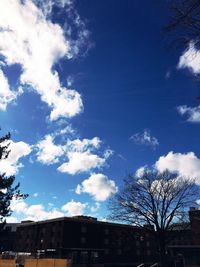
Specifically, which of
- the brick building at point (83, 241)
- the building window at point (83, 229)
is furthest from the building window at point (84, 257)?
the building window at point (83, 229)

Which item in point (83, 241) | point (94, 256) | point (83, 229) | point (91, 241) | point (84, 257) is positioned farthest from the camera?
point (91, 241)

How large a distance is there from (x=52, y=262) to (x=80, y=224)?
43211 mm

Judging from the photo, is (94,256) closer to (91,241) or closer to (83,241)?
(91,241)

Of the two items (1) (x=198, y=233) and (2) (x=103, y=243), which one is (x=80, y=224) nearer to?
(2) (x=103, y=243)

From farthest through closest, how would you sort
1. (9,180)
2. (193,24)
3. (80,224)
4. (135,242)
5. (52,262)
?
1. (135,242)
2. (80,224)
3. (9,180)
4. (52,262)
5. (193,24)

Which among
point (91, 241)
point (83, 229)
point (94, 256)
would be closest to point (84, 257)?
point (94, 256)

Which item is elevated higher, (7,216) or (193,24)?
(7,216)

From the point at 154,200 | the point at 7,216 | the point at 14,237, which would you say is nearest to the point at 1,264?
the point at 7,216

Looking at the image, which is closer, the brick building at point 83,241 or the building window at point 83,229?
the brick building at point 83,241

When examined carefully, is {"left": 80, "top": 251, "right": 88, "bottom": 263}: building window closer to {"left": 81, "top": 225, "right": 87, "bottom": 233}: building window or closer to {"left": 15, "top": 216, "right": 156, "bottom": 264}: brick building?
{"left": 15, "top": 216, "right": 156, "bottom": 264}: brick building

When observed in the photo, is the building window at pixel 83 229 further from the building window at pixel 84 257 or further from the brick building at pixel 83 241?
the building window at pixel 84 257

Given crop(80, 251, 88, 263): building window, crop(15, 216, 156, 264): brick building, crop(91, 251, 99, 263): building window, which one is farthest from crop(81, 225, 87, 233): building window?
crop(91, 251, 99, 263): building window

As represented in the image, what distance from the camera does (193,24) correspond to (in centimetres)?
580

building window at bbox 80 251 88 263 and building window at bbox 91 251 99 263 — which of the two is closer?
building window at bbox 80 251 88 263
